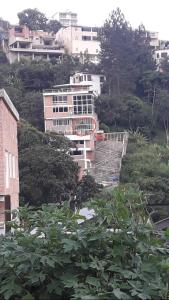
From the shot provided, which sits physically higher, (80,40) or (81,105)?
(80,40)

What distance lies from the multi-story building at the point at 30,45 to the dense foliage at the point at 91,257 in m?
55.3

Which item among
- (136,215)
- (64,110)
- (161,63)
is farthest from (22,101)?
(136,215)

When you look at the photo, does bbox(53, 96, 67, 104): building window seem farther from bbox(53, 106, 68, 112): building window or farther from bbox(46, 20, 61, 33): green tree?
bbox(46, 20, 61, 33): green tree

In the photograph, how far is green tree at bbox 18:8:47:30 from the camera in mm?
64812

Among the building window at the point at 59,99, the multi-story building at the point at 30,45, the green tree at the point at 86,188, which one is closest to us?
the green tree at the point at 86,188

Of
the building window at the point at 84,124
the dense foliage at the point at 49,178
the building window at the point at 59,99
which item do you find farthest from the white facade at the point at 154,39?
the dense foliage at the point at 49,178

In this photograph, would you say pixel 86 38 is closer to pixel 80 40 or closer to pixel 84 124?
pixel 80 40

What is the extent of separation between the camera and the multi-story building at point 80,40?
202ft

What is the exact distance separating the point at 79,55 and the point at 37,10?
10.7 metres

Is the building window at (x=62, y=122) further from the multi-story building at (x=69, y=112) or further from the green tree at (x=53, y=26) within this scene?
the green tree at (x=53, y=26)

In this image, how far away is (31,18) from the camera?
65.6 metres

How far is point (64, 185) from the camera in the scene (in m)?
26.3

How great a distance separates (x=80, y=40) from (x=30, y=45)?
263 inches

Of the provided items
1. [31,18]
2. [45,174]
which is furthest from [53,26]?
[45,174]
